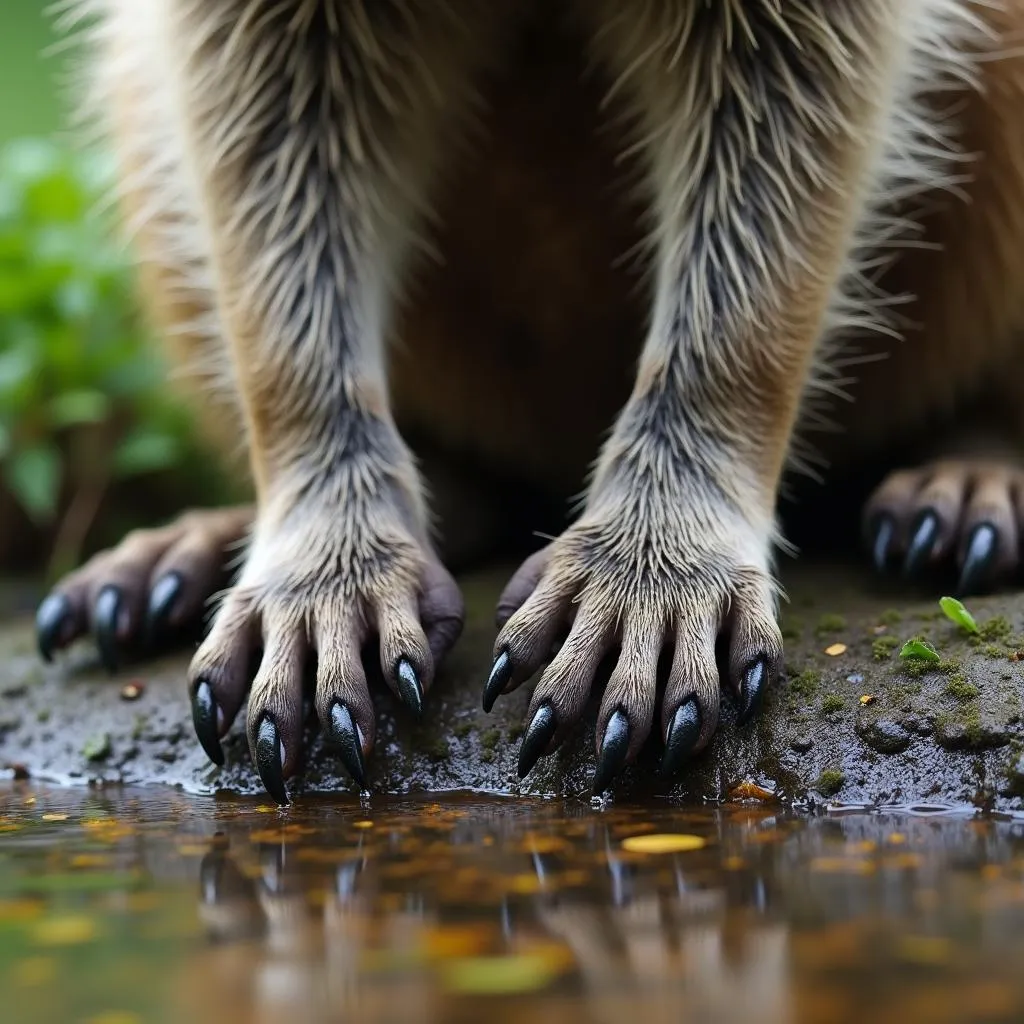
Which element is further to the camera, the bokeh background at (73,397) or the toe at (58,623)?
the bokeh background at (73,397)

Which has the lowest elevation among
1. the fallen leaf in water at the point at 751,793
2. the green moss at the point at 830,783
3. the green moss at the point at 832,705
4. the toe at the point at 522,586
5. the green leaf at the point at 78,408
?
the fallen leaf in water at the point at 751,793

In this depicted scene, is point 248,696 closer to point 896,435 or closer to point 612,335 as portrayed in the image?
point 612,335

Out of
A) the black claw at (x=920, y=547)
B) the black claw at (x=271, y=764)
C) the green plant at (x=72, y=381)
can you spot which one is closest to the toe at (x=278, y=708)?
the black claw at (x=271, y=764)

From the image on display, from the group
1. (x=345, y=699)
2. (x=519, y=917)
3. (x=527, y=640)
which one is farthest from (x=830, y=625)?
(x=519, y=917)

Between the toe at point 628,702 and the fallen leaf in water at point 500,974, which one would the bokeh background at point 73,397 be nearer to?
the toe at point 628,702

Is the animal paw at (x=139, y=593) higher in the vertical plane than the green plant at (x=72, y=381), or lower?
lower

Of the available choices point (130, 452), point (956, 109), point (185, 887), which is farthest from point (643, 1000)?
point (130, 452)

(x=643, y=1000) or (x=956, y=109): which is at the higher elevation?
(x=956, y=109)
